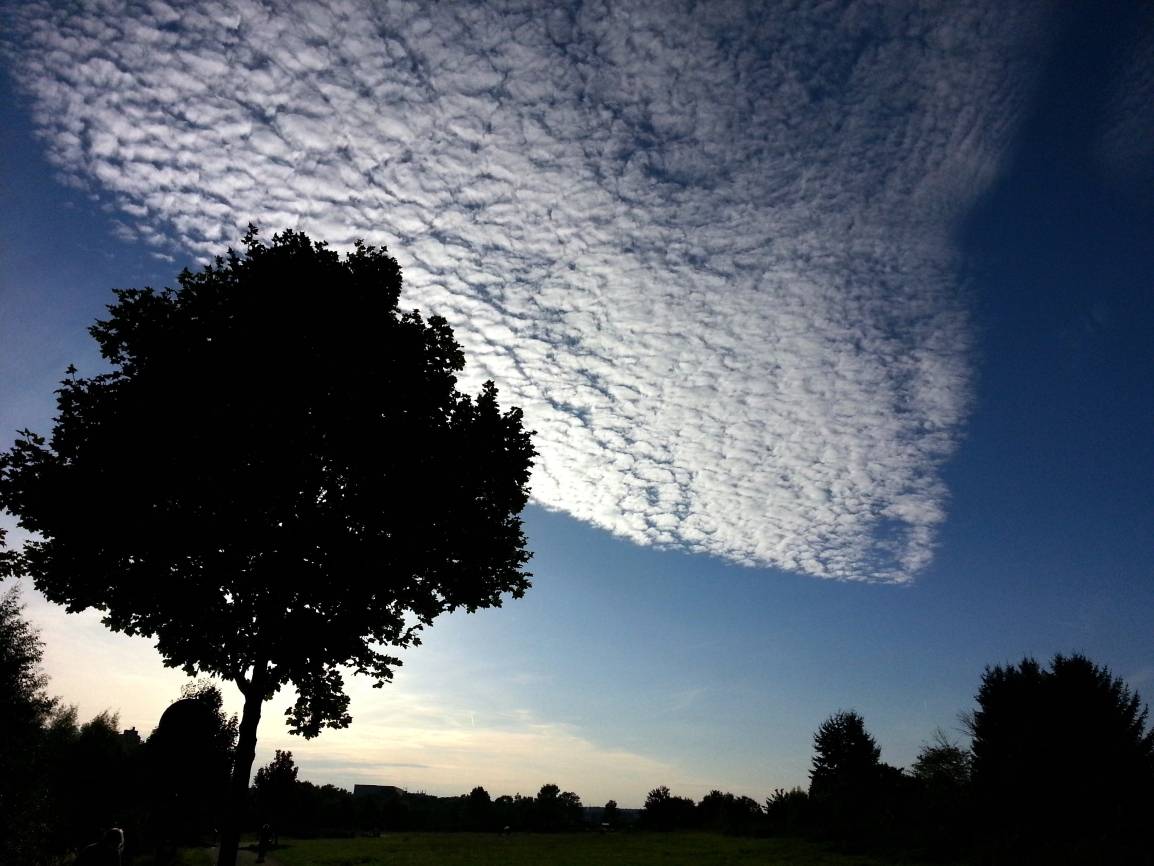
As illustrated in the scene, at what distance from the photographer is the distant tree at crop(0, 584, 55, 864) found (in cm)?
2733

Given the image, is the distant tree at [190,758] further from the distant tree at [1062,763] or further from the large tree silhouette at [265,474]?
the distant tree at [1062,763]

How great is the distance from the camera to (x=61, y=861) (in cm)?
3272

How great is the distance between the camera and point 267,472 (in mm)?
20750

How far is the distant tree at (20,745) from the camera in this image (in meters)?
27.3

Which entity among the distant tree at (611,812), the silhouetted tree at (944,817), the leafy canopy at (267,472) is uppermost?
the leafy canopy at (267,472)

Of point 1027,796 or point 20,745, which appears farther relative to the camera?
point 1027,796

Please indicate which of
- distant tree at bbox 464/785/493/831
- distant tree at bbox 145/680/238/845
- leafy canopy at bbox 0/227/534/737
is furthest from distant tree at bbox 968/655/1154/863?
distant tree at bbox 464/785/493/831

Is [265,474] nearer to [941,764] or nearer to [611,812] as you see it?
[941,764]

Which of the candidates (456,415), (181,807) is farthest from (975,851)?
(181,807)

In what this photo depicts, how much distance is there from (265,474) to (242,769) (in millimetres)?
9302

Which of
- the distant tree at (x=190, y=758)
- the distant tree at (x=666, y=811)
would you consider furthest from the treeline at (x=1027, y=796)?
the distant tree at (x=190, y=758)

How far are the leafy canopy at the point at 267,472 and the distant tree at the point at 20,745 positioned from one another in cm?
1409

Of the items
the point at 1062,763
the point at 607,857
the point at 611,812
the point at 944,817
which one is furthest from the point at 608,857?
the point at 611,812

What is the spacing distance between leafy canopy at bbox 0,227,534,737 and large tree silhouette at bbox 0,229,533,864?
0.20 feet
